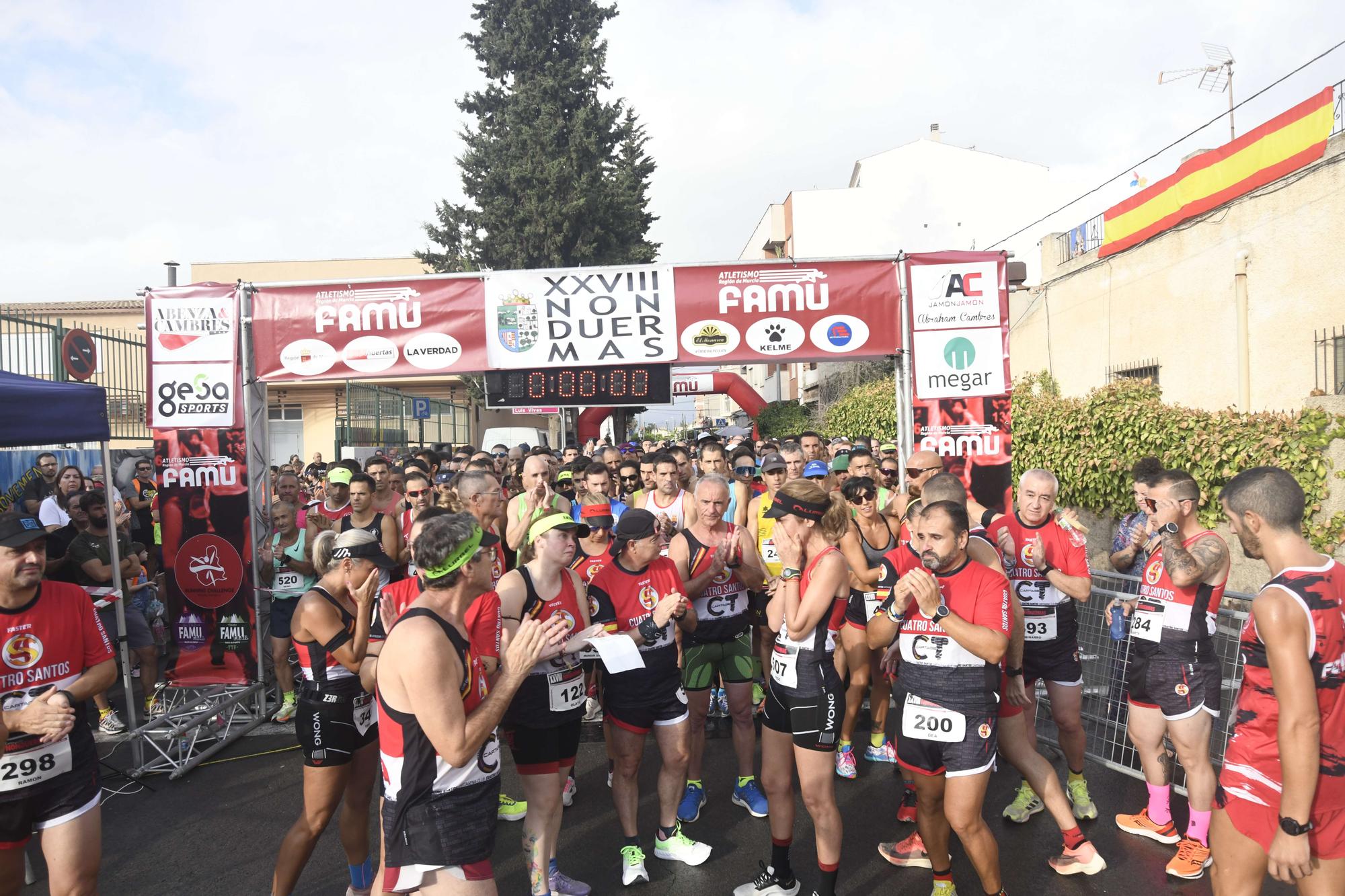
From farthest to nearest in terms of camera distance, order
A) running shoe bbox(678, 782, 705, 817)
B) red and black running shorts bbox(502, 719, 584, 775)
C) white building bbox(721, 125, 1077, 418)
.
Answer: white building bbox(721, 125, 1077, 418)
running shoe bbox(678, 782, 705, 817)
red and black running shorts bbox(502, 719, 584, 775)

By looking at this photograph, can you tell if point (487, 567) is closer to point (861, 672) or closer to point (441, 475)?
point (861, 672)

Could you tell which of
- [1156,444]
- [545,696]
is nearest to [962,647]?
[545,696]

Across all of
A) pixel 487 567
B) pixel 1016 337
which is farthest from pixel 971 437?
pixel 1016 337

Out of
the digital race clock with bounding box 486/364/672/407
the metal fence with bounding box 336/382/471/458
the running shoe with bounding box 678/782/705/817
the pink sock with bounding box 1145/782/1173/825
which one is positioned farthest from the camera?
the metal fence with bounding box 336/382/471/458

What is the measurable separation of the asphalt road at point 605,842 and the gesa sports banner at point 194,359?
299 cm

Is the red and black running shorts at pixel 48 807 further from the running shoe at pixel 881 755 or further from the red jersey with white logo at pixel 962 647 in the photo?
the running shoe at pixel 881 755

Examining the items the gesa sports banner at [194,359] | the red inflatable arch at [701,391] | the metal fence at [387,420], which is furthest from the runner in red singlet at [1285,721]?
the red inflatable arch at [701,391]

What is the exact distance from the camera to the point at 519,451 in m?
12.1

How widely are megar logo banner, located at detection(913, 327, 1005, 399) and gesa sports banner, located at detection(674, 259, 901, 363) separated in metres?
0.33

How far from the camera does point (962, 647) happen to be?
3459mm

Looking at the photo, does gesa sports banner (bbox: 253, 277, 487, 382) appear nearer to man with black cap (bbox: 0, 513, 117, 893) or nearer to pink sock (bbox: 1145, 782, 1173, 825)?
man with black cap (bbox: 0, 513, 117, 893)

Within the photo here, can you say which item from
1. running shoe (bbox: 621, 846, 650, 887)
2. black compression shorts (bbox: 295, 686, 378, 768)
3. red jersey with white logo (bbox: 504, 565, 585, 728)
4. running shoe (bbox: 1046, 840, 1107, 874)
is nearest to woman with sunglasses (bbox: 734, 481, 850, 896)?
running shoe (bbox: 621, 846, 650, 887)

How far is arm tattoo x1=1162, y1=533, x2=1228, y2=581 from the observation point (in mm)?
4094

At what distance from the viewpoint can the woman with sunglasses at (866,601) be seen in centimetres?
473
